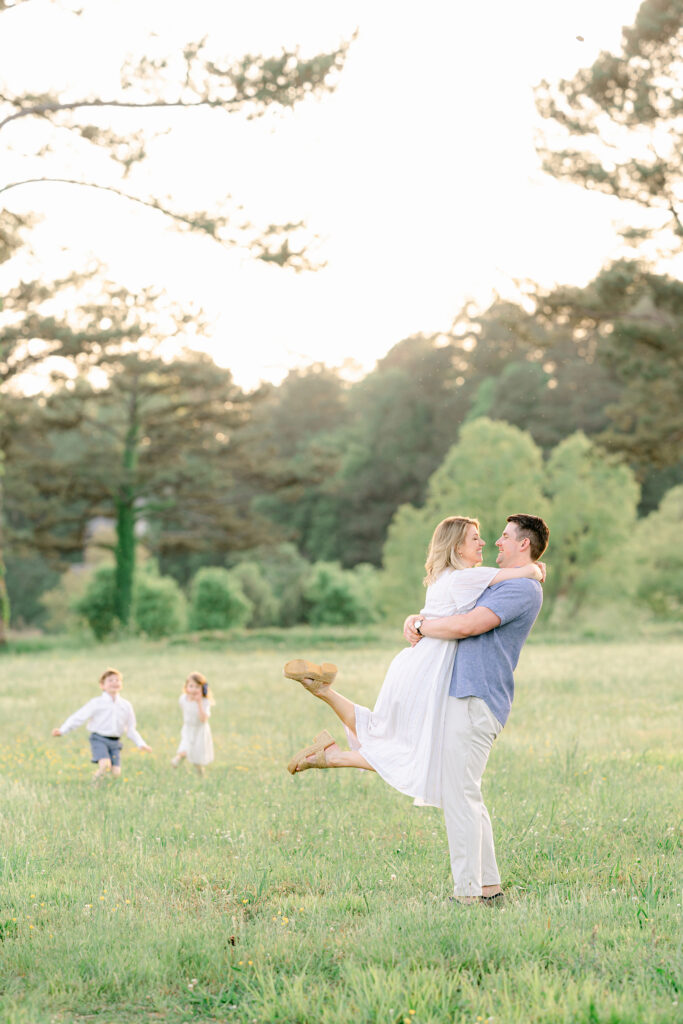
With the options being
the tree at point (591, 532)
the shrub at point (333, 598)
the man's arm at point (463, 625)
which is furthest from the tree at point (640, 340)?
the man's arm at point (463, 625)

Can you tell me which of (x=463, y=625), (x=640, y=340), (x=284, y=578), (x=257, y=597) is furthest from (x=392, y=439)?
(x=463, y=625)

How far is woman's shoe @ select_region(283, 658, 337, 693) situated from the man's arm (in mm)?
624

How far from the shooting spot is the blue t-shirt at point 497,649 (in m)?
5.72

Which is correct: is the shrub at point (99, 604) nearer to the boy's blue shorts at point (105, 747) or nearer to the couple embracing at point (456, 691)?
the boy's blue shorts at point (105, 747)

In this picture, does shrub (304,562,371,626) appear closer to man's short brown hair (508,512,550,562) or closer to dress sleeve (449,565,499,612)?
man's short brown hair (508,512,550,562)

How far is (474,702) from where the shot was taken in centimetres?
573

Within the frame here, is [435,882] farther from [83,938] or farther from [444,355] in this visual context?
[444,355]

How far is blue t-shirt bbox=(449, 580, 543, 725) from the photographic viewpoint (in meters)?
5.72

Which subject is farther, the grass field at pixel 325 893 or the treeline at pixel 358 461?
the treeline at pixel 358 461

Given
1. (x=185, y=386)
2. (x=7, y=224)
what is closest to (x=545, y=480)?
(x=185, y=386)

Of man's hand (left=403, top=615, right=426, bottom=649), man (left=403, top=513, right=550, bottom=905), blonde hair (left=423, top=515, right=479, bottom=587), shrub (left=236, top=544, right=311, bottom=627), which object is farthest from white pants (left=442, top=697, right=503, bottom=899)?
shrub (left=236, top=544, right=311, bottom=627)

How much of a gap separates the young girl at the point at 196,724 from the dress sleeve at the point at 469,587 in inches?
200

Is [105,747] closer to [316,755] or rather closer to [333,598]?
[316,755]

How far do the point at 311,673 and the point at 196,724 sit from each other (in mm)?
4814
